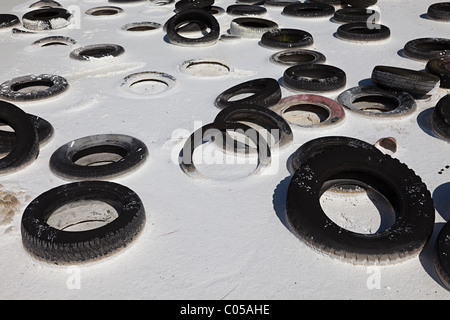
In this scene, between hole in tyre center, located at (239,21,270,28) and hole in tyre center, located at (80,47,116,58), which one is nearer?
hole in tyre center, located at (80,47,116,58)

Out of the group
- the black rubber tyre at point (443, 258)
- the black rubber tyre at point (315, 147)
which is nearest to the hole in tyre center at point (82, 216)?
the black rubber tyre at point (315, 147)

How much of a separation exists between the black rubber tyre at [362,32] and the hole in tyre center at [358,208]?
415 cm

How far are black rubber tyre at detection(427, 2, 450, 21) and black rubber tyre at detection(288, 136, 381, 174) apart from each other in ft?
17.4

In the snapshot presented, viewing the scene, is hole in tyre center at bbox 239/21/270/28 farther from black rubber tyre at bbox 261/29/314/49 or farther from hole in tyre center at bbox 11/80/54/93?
hole in tyre center at bbox 11/80/54/93

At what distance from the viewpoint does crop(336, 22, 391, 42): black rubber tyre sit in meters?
7.03

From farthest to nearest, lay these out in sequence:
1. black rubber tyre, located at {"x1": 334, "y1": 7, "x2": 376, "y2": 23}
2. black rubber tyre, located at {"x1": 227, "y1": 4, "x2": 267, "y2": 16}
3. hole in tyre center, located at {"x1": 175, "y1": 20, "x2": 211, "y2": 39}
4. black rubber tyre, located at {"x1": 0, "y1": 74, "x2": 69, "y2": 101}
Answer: black rubber tyre, located at {"x1": 227, "y1": 4, "x2": 267, "y2": 16} < black rubber tyre, located at {"x1": 334, "y1": 7, "x2": 376, "y2": 23} < hole in tyre center, located at {"x1": 175, "y1": 20, "x2": 211, "y2": 39} < black rubber tyre, located at {"x1": 0, "y1": 74, "x2": 69, "y2": 101}

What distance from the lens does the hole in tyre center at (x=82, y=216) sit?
138 inches

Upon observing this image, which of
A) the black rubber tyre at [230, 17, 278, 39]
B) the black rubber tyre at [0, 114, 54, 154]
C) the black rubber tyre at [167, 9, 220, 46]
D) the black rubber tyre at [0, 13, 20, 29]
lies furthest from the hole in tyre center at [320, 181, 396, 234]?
the black rubber tyre at [0, 13, 20, 29]

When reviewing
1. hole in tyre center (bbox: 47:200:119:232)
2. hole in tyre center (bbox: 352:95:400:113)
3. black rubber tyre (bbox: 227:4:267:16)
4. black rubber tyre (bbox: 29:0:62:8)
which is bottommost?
hole in tyre center (bbox: 47:200:119:232)

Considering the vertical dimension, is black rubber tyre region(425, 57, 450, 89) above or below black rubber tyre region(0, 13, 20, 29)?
above

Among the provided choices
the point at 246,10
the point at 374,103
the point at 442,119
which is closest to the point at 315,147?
the point at 442,119

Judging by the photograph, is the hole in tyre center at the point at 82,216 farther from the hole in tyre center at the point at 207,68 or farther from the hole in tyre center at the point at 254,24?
the hole in tyre center at the point at 254,24

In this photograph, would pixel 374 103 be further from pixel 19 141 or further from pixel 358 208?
pixel 19 141

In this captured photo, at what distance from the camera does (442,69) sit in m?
5.50
